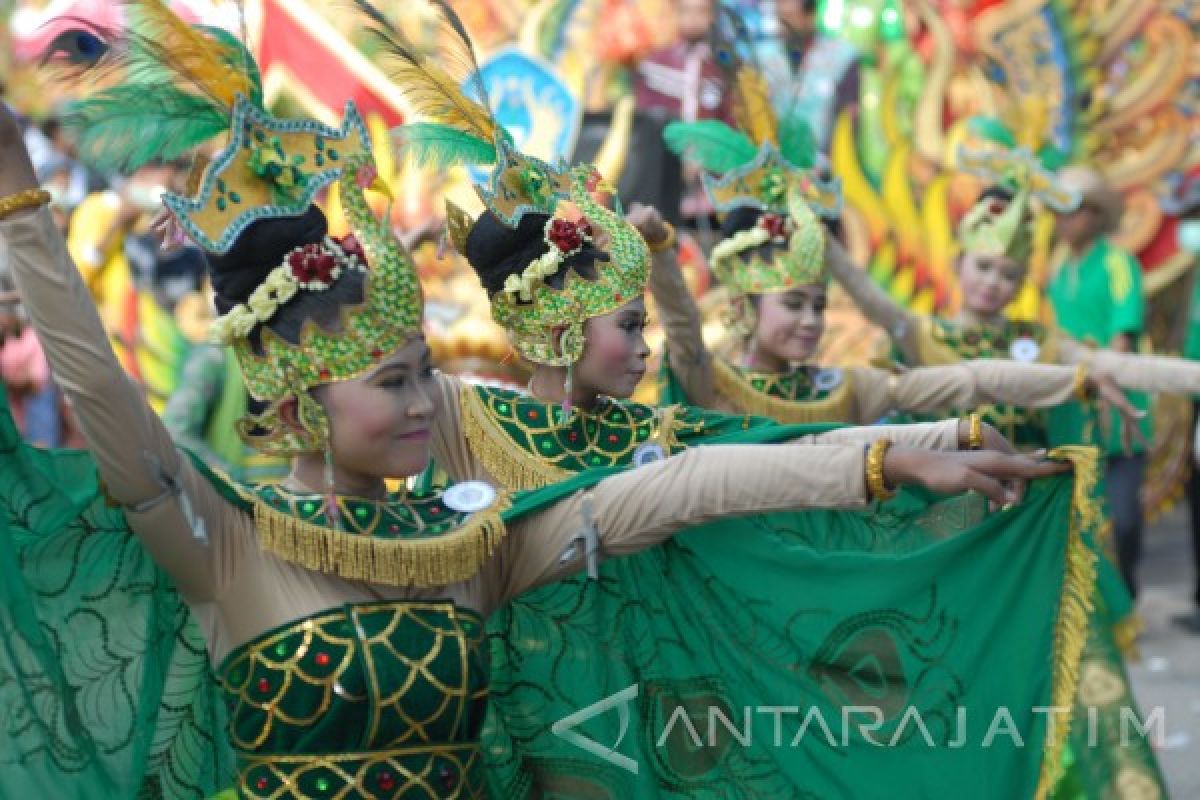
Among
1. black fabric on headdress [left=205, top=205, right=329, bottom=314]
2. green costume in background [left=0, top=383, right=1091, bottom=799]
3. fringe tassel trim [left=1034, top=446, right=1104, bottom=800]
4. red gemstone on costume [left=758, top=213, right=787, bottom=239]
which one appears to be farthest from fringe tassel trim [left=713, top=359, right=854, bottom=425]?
black fabric on headdress [left=205, top=205, right=329, bottom=314]

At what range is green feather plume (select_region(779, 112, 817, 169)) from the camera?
525 cm

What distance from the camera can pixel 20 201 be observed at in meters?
2.46

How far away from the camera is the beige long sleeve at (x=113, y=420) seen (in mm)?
2475

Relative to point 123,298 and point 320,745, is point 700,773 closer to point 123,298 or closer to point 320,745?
point 320,745

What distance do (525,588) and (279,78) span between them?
538 centimetres

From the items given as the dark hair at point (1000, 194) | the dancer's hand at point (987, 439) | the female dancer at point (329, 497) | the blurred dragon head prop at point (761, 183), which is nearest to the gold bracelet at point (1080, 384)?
the blurred dragon head prop at point (761, 183)

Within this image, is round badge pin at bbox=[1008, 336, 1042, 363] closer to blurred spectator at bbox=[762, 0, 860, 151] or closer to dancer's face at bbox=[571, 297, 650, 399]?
dancer's face at bbox=[571, 297, 650, 399]

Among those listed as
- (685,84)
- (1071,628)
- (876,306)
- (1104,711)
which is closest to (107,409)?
(1071,628)

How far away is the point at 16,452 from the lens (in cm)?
283

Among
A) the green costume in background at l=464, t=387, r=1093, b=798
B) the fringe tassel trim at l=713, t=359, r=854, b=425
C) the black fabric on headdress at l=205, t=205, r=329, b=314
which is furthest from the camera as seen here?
the fringe tassel trim at l=713, t=359, r=854, b=425

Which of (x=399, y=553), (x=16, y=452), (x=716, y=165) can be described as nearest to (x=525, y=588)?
(x=399, y=553)

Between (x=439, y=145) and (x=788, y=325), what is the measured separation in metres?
1.66

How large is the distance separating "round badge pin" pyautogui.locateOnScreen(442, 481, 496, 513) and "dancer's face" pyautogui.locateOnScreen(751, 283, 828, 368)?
216 centimetres

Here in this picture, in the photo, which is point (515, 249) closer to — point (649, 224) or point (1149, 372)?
point (649, 224)
